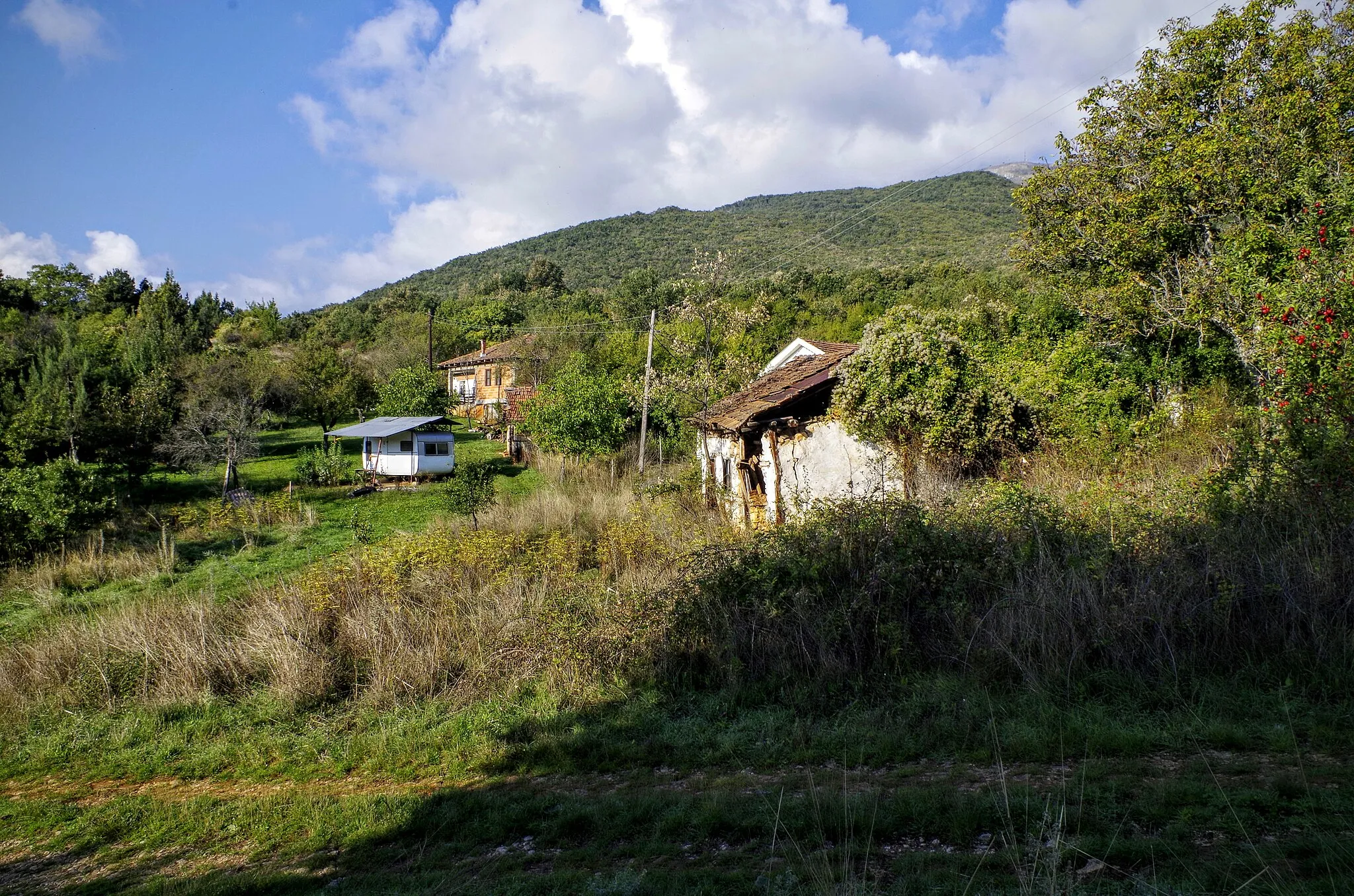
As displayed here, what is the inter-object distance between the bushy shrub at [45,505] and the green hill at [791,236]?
34.0 metres

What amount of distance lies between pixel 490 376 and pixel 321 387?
1472cm

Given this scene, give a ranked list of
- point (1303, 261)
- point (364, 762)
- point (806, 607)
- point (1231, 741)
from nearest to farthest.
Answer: point (1231, 741) < point (364, 762) < point (806, 607) < point (1303, 261)

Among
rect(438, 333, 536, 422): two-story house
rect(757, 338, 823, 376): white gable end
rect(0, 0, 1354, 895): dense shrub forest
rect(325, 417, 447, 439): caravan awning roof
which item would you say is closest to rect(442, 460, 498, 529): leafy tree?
rect(0, 0, 1354, 895): dense shrub forest

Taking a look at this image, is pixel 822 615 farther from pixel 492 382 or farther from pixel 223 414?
pixel 492 382

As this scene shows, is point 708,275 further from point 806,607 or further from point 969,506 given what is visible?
point 806,607

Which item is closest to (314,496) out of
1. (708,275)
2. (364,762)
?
(708,275)

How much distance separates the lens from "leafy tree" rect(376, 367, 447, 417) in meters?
37.5

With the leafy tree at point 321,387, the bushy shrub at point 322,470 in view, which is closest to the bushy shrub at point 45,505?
the bushy shrub at point 322,470

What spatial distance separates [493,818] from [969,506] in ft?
20.7

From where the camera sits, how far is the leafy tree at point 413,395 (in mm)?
37469

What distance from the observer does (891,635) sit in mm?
6559

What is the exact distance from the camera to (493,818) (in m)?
4.86

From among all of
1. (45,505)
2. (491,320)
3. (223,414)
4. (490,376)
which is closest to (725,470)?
(45,505)

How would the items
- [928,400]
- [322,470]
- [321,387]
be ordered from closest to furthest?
[928,400], [322,470], [321,387]
